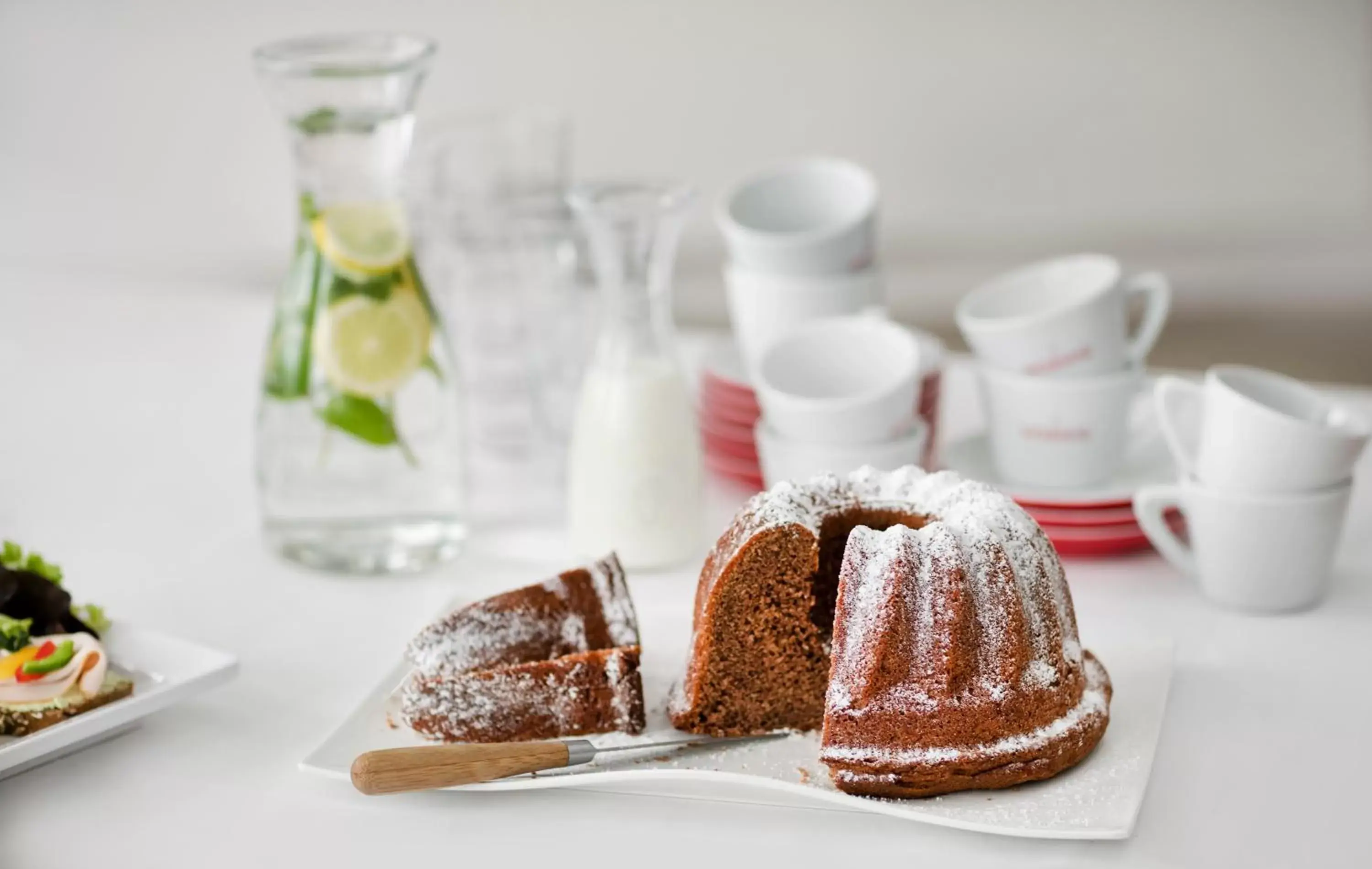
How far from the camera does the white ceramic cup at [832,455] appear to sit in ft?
4.43

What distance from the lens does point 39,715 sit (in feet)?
3.30

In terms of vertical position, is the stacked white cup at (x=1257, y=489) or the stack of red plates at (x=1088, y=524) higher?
the stacked white cup at (x=1257, y=489)

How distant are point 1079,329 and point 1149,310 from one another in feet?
0.50

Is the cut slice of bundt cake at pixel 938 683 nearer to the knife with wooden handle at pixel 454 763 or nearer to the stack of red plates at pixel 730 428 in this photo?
the knife with wooden handle at pixel 454 763

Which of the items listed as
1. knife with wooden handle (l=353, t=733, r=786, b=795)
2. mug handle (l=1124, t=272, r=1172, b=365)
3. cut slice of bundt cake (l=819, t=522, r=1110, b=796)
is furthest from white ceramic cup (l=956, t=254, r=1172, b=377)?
knife with wooden handle (l=353, t=733, r=786, b=795)

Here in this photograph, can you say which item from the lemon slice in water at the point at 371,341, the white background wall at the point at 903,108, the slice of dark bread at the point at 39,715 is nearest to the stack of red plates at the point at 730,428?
the lemon slice in water at the point at 371,341

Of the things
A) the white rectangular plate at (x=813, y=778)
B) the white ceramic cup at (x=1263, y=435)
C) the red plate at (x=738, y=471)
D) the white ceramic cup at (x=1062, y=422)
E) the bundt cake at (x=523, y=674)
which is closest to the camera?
the white rectangular plate at (x=813, y=778)

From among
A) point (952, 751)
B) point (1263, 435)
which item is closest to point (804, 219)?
point (1263, 435)

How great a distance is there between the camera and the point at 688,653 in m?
1.09

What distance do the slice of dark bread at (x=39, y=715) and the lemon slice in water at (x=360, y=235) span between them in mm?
448

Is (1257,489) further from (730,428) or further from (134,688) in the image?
(134,688)

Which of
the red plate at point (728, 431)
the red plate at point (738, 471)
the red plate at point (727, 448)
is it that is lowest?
the red plate at point (738, 471)

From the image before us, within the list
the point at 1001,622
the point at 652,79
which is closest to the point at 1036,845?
the point at 1001,622

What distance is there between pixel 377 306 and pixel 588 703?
18.0 inches
